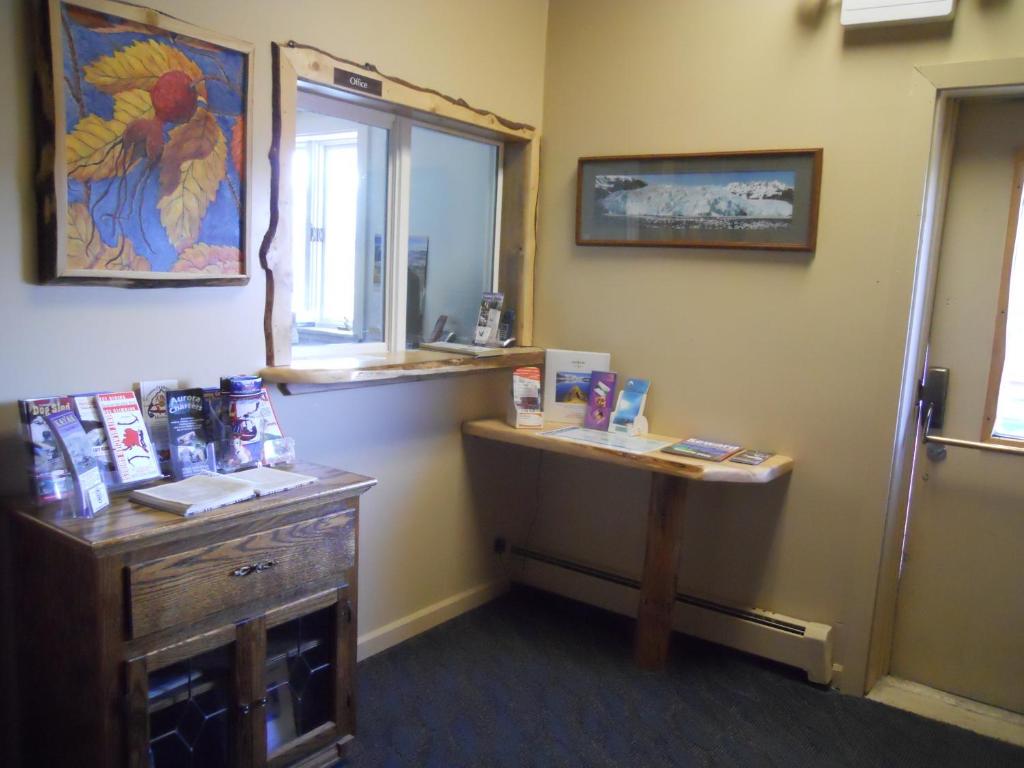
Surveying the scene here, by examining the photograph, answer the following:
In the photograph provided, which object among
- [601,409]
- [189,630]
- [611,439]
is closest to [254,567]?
[189,630]

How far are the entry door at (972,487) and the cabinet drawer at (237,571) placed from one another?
1919 millimetres

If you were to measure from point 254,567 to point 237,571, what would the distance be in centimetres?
5

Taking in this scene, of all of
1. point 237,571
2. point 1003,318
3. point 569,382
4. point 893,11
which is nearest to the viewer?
point 237,571

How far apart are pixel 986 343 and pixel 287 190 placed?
2.21 meters

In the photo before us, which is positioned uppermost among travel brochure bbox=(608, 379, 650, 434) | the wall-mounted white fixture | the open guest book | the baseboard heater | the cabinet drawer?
the wall-mounted white fixture

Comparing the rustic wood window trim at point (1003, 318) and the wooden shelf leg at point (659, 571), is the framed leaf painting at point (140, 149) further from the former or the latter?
the rustic wood window trim at point (1003, 318)

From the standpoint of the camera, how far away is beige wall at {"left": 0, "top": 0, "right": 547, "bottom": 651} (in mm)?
1858

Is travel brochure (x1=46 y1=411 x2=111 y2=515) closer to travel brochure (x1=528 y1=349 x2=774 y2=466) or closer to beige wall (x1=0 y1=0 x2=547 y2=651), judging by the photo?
beige wall (x1=0 y1=0 x2=547 y2=651)

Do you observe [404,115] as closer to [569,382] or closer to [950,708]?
[569,382]

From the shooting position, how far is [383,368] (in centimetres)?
259

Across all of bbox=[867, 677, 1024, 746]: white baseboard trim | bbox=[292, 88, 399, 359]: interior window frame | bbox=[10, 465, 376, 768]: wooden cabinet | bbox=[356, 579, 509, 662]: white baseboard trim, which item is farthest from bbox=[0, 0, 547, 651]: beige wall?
bbox=[867, 677, 1024, 746]: white baseboard trim

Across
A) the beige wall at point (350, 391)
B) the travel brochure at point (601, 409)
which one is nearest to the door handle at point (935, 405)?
the travel brochure at point (601, 409)

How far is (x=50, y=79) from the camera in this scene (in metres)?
1.82

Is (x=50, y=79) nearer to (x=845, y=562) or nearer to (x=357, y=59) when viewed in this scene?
(x=357, y=59)
